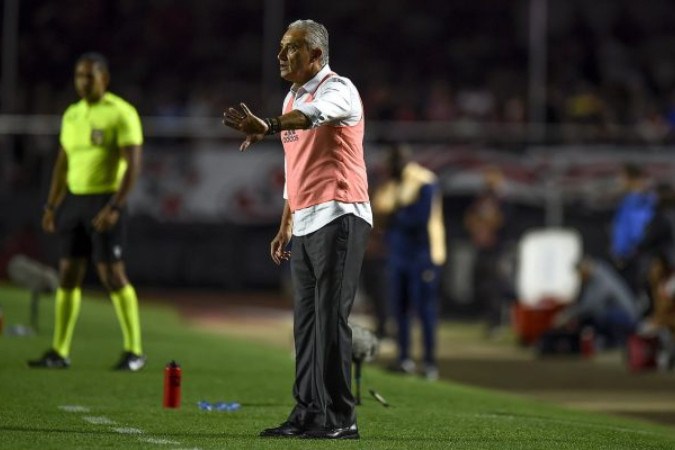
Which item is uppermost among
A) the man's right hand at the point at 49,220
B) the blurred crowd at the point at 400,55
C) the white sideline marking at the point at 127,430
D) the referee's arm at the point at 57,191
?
the blurred crowd at the point at 400,55

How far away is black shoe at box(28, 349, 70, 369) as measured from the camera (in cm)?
1297

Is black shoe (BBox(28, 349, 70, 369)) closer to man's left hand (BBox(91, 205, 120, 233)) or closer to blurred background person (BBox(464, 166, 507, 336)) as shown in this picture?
man's left hand (BBox(91, 205, 120, 233))

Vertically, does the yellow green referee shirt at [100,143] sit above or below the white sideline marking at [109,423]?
above

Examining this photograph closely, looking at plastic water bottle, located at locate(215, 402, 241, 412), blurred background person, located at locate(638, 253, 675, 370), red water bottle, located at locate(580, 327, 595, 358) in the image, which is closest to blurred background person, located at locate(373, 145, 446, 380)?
blurred background person, located at locate(638, 253, 675, 370)

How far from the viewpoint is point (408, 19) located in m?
31.5

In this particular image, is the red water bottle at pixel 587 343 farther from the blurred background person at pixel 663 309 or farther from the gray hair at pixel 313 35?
the gray hair at pixel 313 35

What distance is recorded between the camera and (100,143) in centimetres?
1270

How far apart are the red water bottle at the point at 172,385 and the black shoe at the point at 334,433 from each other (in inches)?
64.0

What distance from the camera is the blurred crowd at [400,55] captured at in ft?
91.9

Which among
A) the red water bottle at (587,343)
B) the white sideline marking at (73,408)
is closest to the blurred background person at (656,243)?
the red water bottle at (587,343)

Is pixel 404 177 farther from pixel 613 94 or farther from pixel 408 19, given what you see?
pixel 408 19

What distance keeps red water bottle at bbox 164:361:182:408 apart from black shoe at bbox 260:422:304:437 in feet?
4.59

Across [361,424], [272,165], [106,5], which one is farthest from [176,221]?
[361,424]

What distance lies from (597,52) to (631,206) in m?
12.2
